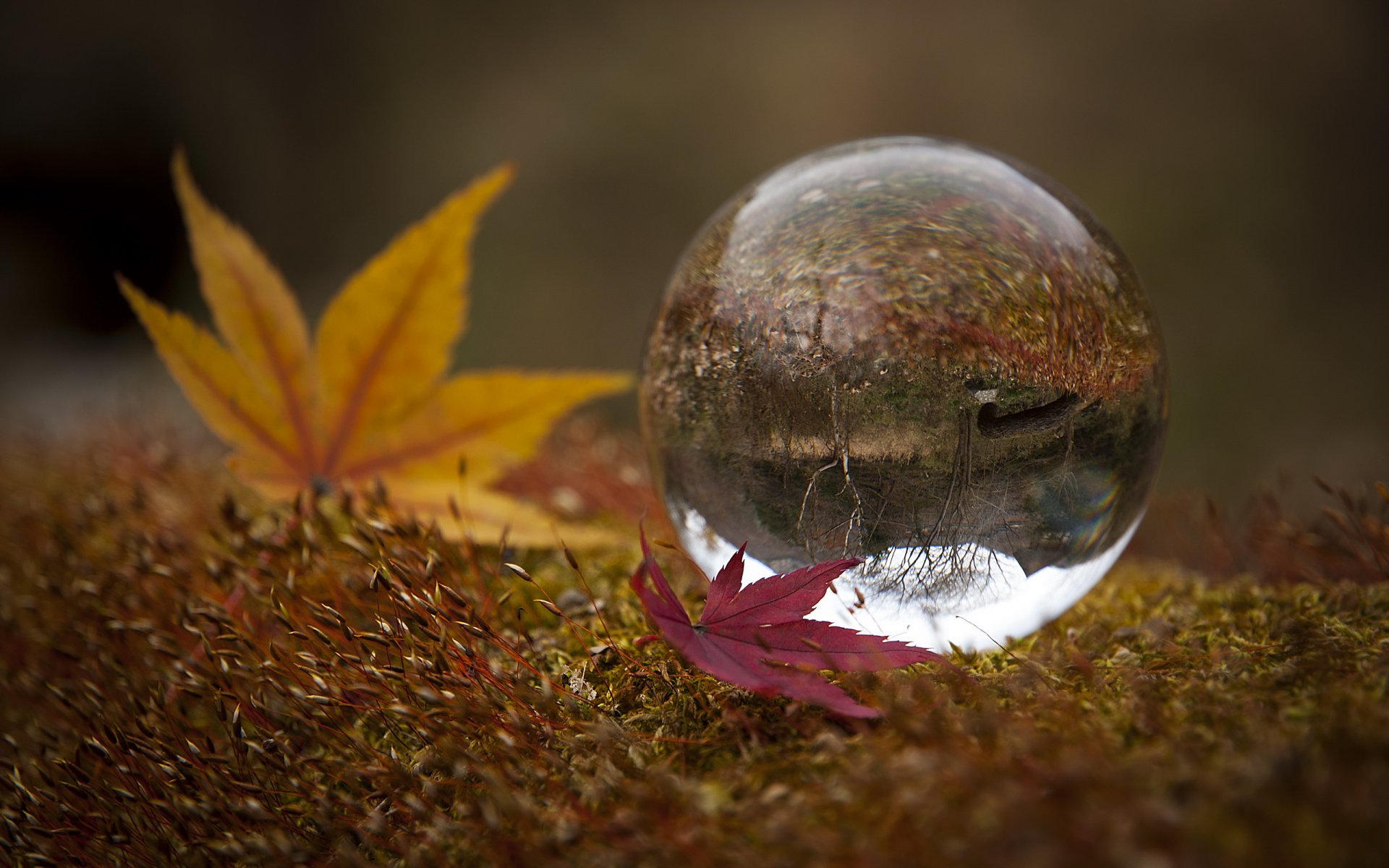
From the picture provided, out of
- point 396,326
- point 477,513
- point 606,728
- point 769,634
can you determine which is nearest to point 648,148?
point 396,326

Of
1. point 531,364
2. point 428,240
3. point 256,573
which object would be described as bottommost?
point 531,364

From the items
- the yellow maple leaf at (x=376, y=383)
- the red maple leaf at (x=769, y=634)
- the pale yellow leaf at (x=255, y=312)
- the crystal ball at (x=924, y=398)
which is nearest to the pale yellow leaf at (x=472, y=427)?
the yellow maple leaf at (x=376, y=383)

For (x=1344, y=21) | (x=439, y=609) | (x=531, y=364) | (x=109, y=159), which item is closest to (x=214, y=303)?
(x=439, y=609)

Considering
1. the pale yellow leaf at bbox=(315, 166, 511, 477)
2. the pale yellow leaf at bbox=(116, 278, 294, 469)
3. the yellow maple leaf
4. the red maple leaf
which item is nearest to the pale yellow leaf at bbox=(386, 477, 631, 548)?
the yellow maple leaf

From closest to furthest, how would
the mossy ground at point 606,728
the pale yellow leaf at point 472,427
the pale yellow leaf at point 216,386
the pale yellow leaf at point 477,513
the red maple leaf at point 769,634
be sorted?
the mossy ground at point 606,728, the red maple leaf at point 769,634, the pale yellow leaf at point 216,386, the pale yellow leaf at point 477,513, the pale yellow leaf at point 472,427

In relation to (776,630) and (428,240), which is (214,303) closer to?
(428,240)

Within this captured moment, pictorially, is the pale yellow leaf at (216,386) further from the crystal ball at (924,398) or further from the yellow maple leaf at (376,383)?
the crystal ball at (924,398)

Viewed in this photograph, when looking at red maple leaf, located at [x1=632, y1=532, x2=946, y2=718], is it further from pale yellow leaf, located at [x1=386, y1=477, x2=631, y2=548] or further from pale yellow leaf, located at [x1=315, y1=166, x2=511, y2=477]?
pale yellow leaf, located at [x1=315, y1=166, x2=511, y2=477]
